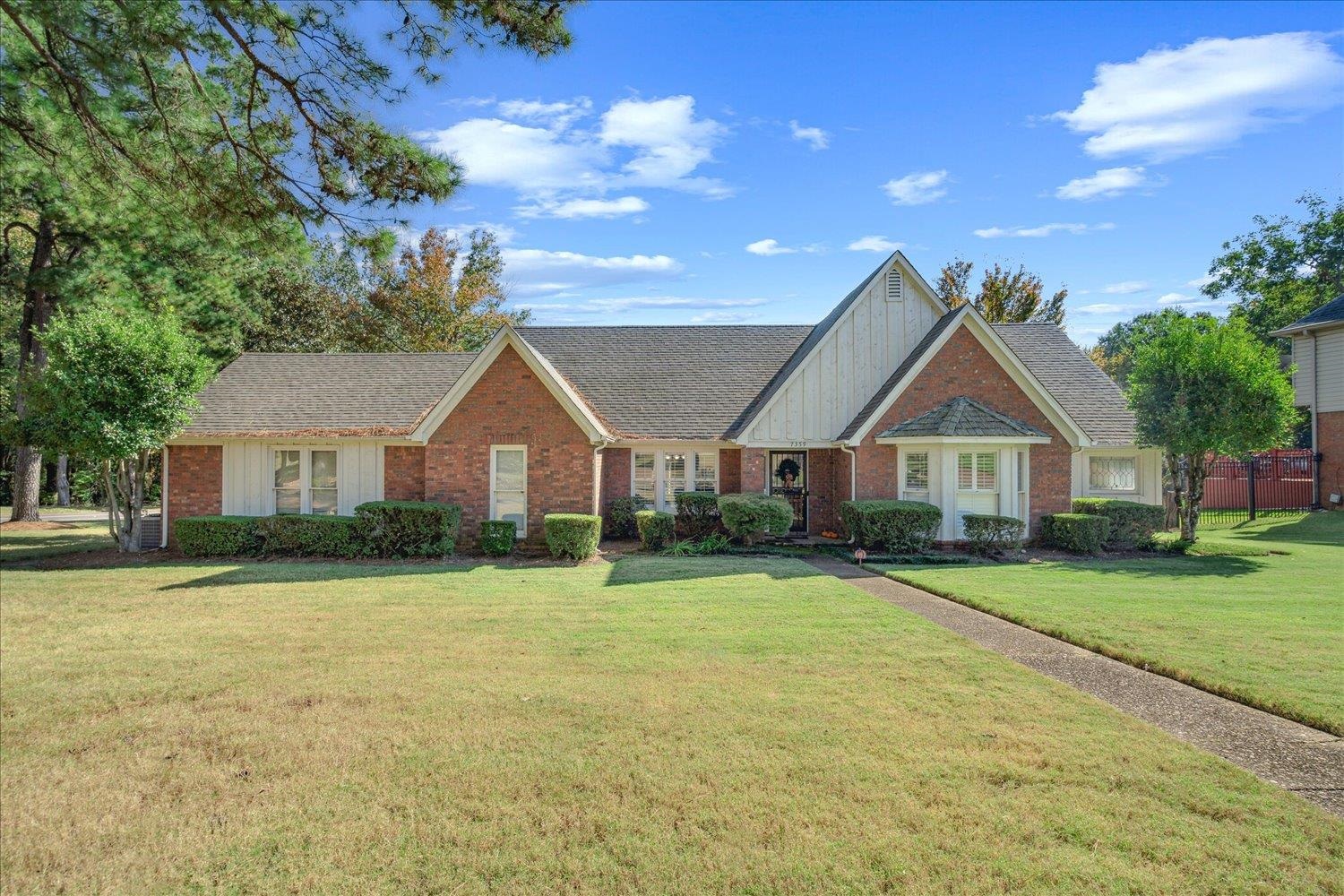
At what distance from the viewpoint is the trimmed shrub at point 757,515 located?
17.5 metres

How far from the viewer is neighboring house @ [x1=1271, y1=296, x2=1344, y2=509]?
26.9 metres

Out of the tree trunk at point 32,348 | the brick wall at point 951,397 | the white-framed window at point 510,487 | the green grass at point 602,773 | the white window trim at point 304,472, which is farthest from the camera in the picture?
the tree trunk at point 32,348

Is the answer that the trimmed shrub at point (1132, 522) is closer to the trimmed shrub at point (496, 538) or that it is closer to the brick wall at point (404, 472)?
the trimmed shrub at point (496, 538)

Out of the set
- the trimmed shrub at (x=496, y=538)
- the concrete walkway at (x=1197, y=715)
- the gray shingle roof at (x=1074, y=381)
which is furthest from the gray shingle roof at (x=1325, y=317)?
the trimmed shrub at (x=496, y=538)

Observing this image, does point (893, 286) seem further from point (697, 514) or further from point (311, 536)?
point (311, 536)

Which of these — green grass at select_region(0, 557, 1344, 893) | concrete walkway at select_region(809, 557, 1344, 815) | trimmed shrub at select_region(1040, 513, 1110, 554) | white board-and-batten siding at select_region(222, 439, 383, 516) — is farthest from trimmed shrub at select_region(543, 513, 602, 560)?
trimmed shrub at select_region(1040, 513, 1110, 554)

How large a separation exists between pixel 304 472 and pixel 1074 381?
2192cm

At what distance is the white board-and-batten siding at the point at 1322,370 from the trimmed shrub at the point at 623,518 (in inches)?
989

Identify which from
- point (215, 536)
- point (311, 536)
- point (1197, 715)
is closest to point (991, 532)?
point (1197, 715)

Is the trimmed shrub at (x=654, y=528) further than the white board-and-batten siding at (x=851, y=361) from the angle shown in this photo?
No

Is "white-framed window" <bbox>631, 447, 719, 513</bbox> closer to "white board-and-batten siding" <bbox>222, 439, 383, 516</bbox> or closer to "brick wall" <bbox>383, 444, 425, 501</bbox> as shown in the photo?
"brick wall" <bbox>383, 444, 425, 501</bbox>

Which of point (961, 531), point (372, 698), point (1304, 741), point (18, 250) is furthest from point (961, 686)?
point (18, 250)

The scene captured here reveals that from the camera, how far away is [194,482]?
18.6 metres

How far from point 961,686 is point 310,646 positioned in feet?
23.8
